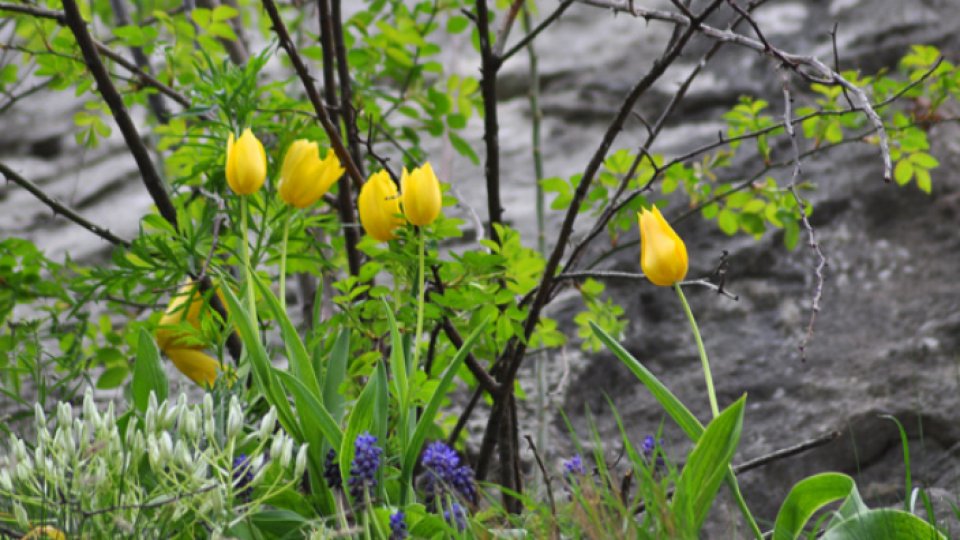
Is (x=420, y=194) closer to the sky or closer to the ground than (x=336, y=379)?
closer to the sky

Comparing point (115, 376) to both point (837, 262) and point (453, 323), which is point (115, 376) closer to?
point (453, 323)

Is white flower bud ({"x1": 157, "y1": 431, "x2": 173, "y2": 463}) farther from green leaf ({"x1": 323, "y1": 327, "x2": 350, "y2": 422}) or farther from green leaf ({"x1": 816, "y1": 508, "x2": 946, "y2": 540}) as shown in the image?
green leaf ({"x1": 816, "y1": 508, "x2": 946, "y2": 540})

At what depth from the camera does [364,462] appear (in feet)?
3.37

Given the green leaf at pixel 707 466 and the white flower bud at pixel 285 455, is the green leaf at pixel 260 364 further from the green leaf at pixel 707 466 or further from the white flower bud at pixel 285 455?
the green leaf at pixel 707 466

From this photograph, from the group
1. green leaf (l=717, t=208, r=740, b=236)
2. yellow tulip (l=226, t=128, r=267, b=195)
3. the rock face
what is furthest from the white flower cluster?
green leaf (l=717, t=208, r=740, b=236)

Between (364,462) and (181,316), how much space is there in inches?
17.9

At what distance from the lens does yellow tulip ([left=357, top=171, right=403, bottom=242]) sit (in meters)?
1.19

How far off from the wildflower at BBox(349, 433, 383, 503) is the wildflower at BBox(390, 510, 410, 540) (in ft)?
0.13

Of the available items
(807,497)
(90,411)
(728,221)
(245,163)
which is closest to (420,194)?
(245,163)

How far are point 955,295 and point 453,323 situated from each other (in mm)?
1259

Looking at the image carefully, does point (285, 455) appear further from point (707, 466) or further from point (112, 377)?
point (112, 377)

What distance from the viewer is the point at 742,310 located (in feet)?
7.82

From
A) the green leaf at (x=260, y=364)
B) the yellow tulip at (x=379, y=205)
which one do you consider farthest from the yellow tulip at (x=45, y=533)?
the yellow tulip at (x=379, y=205)

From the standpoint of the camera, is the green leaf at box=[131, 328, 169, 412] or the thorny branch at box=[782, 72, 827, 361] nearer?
the thorny branch at box=[782, 72, 827, 361]
